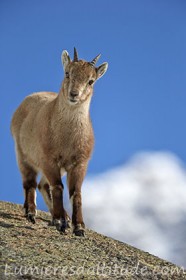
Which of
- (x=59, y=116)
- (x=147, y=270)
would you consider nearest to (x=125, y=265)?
(x=147, y=270)

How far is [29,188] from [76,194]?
285 cm

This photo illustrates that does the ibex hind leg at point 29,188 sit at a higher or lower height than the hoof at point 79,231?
higher

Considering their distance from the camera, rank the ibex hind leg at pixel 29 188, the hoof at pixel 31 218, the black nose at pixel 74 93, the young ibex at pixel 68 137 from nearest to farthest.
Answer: the black nose at pixel 74 93 < the young ibex at pixel 68 137 < the hoof at pixel 31 218 < the ibex hind leg at pixel 29 188

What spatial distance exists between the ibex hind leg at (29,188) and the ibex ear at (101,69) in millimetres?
3747

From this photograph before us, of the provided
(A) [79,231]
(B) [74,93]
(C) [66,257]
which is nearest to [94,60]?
(B) [74,93]

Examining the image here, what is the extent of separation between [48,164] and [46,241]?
2.34 m

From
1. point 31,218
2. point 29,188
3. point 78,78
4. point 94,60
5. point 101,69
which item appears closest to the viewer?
point 78,78

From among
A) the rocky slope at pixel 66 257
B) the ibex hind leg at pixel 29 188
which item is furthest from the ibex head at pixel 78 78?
the rocky slope at pixel 66 257

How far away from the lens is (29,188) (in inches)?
701

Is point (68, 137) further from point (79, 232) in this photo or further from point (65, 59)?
point (79, 232)

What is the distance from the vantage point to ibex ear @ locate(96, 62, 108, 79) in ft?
53.9

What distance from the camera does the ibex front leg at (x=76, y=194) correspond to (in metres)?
15.2

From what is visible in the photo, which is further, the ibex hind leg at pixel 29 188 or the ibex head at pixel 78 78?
the ibex hind leg at pixel 29 188

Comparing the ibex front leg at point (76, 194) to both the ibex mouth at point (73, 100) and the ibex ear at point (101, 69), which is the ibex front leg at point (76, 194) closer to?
the ibex mouth at point (73, 100)
